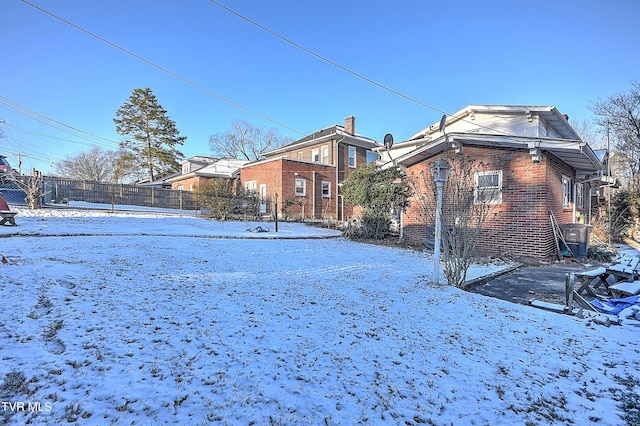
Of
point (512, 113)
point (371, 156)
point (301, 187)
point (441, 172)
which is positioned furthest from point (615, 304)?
point (371, 156)

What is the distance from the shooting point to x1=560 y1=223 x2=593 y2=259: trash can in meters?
9.02

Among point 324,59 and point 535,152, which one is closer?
point 535,152

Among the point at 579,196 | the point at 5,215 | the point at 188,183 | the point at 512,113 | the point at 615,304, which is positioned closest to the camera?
the point at 615,304

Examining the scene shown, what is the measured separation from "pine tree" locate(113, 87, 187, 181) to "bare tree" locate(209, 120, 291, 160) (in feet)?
33.9

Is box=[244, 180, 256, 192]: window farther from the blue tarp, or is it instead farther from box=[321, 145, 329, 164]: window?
the blue tarp

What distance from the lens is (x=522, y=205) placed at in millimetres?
8742

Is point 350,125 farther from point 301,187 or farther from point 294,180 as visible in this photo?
point 294,180

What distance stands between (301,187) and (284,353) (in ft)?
68.3

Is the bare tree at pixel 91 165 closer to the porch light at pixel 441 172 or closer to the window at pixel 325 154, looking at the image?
the window at pixel 325 154

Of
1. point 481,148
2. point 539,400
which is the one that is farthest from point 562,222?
point 539,400

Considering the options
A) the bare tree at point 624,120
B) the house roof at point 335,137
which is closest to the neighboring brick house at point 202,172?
the house roof at point 335,137

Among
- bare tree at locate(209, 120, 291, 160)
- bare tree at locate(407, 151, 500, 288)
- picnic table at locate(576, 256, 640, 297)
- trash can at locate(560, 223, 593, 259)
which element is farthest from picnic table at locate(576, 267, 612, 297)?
bare tree at locate(209, 120, 291, 160)

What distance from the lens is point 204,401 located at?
2123mm

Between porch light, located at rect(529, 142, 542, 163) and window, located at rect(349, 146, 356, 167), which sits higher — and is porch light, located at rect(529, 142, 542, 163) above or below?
below
